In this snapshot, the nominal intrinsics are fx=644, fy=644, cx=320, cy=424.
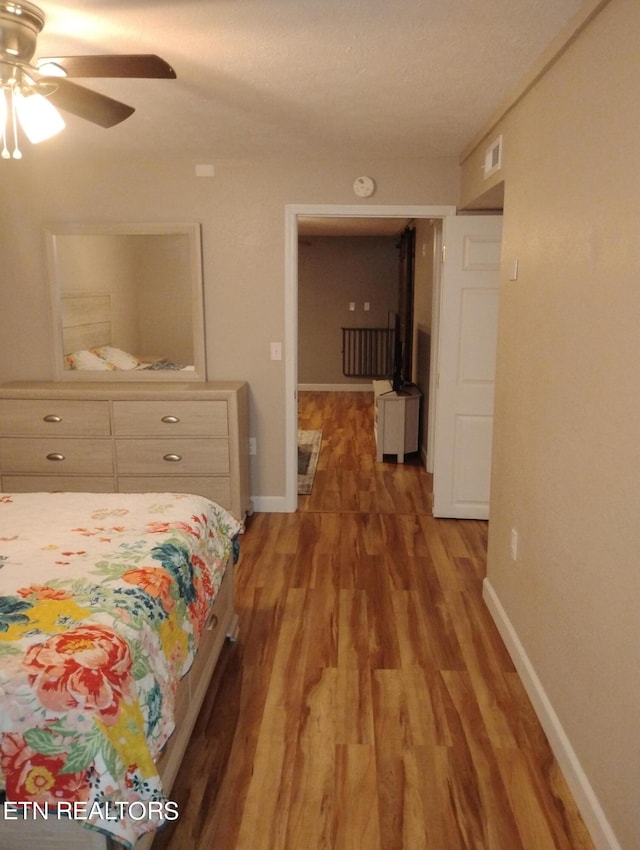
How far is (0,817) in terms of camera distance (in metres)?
1.41

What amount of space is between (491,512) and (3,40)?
8.73 ft

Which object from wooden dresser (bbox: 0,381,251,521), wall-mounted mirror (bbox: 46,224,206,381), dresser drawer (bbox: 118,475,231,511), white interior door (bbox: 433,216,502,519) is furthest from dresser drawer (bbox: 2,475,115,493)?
white interior door (bbox: 433,216,502,519)

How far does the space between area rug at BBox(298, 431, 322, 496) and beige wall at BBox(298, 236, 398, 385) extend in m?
2.97

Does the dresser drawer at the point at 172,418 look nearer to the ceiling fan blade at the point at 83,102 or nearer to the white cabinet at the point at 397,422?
the ceiling fan blade at the point at 83,102

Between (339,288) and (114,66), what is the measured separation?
7.68 meters

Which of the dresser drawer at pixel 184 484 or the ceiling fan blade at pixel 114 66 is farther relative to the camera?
the dresser drawer at pixel 184 484

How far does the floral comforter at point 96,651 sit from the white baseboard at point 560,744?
1.16m

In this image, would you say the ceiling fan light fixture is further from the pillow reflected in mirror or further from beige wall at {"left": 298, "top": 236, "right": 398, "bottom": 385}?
beige wall at {"left": 298, "top": 236, "right": 398, "bottom": 385}

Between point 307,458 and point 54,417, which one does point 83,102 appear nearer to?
point 54,417

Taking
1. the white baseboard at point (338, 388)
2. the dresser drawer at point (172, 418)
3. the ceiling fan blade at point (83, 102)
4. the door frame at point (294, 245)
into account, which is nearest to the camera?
the ceiling fan blade at point (83, 102)

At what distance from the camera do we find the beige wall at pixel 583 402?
1612mm

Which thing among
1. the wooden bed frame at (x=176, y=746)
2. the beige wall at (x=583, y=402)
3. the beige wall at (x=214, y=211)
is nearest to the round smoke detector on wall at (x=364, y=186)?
the beige wall at (x=214, y=211)

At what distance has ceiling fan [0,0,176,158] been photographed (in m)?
1.85

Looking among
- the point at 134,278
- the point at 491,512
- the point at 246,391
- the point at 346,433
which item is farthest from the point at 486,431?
the point at 346,433
